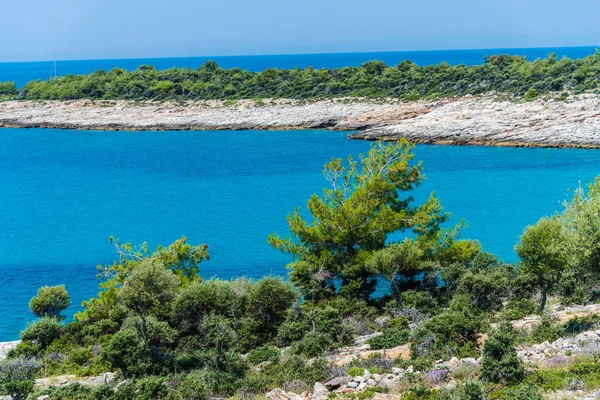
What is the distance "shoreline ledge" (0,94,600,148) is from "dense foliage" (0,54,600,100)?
10.8 ft

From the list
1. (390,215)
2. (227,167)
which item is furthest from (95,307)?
(227,167)

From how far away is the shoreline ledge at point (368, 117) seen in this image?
209 feet

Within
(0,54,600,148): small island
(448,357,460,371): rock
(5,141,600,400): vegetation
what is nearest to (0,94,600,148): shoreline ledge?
(0,54,600,148): small island

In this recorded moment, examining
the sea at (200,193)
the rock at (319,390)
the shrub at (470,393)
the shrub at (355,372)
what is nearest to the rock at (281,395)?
the rock at (319,390)

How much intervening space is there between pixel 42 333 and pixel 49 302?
96.8 inches

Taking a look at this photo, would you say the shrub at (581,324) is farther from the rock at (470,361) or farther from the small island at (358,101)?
the small island at (358,101)

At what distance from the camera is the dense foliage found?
77781 millimetres

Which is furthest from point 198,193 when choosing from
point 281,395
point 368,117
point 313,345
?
point 281,395

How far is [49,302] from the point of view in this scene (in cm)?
2222

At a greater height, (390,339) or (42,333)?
(390,339)

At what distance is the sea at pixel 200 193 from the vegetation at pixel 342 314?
6.25 meters

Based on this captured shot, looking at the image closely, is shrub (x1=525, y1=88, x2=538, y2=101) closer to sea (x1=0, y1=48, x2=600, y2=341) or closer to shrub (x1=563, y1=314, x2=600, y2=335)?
sea (x1=0, y1=48, x2=600, y2=341)

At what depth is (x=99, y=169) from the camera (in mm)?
58656

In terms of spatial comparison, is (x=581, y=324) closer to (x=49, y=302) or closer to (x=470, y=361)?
(x=470, y=361)
